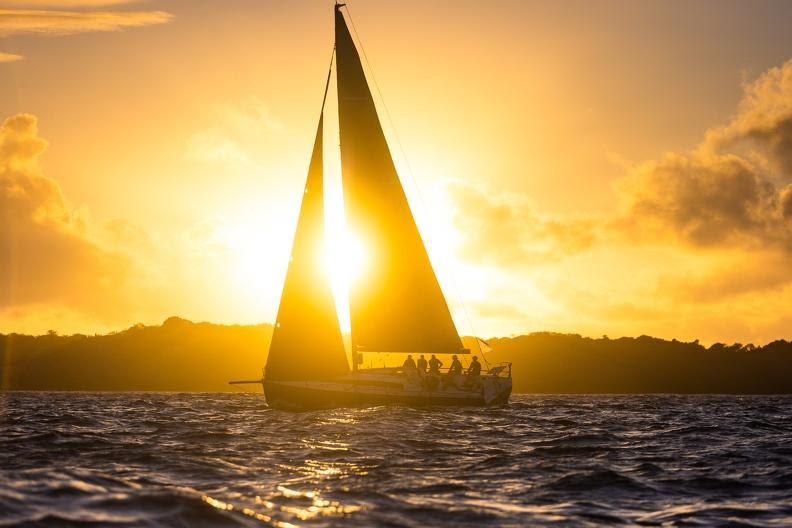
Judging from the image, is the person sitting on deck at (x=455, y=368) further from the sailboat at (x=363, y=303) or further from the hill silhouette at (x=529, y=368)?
the hill silhouette at (x=529, y=368)

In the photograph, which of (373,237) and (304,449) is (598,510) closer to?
(304,449)

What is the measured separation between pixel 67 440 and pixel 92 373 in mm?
109083

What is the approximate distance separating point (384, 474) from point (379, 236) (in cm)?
2502

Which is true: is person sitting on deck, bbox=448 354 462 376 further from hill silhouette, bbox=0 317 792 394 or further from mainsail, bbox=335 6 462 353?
hill silhouette, bbox=0 317 792 394

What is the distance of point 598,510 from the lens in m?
14.1

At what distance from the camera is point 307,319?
38062mm

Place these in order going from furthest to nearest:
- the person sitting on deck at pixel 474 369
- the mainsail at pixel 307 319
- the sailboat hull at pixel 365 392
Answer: the person sitting on deck at pixel 474 369 < the mainsail at pixel 307 319 < the sailboat hull at pixel 365 392

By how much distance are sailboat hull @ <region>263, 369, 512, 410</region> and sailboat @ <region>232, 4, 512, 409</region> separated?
5 cm

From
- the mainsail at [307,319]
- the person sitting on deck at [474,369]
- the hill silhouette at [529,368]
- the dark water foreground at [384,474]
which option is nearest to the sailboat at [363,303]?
the mainsail at [307,319]

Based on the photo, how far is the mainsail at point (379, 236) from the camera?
41.0m

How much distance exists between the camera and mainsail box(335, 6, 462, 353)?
4100 cm

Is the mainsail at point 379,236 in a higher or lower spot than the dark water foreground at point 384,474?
higher

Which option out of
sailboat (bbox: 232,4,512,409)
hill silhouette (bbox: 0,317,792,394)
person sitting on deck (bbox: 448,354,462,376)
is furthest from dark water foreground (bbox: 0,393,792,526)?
hill silhouette (bbox: 0,317,792,394)

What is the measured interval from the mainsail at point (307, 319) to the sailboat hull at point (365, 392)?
61cm
